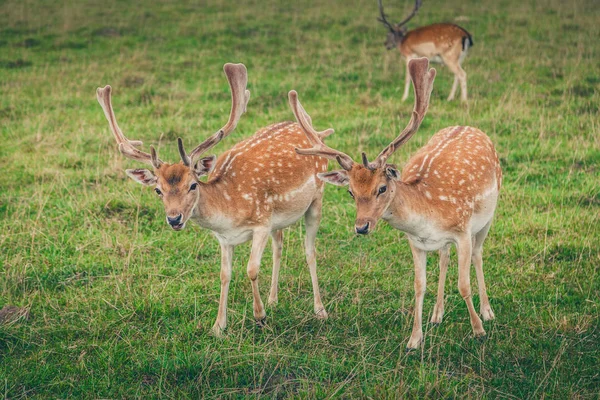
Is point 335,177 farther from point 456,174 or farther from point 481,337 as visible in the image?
point 481,337

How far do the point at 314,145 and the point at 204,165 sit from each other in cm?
78

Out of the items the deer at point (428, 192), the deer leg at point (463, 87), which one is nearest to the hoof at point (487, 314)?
the deer at point (428, 192)

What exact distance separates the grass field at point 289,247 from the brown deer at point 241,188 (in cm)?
41

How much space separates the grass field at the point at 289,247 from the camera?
446 centimetres

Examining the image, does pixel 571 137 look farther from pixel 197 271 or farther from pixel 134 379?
pixel 134 379

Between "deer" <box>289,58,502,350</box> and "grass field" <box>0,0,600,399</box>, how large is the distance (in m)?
0.33

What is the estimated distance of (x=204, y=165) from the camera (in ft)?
16.5

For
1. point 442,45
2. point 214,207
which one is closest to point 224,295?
point 214,207

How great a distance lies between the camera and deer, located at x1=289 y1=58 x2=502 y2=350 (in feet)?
14.9

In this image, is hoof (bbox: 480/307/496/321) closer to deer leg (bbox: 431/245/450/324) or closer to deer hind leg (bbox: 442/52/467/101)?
deer leg (bbox: 431/245/450/324)

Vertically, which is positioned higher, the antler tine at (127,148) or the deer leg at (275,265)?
the antler tine at (127,148)

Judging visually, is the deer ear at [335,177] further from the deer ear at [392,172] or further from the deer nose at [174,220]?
the deer nose at [174,220]

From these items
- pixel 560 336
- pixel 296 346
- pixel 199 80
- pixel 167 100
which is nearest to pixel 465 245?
pixel 560 336

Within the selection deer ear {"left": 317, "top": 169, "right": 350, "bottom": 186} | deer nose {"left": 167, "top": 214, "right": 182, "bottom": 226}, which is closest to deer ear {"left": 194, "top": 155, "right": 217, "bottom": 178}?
deer nose {"left": 167, "top": 214, "right": 182, "bottom": 226}
